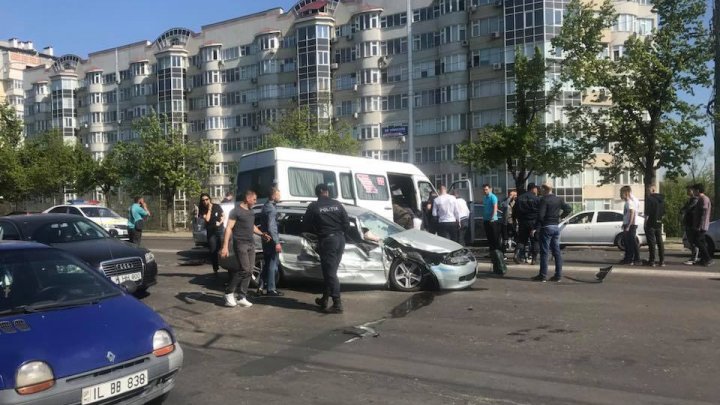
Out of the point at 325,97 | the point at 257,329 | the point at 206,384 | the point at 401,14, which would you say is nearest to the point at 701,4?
the point at 257,329

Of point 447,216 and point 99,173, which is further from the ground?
point 99,173

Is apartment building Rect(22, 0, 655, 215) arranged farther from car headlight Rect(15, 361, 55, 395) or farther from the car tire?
car headlight Rect(15, 361, 55, 395)

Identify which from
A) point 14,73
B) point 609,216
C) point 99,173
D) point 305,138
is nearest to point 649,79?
point 609,216

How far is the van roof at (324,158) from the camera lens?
44.4 ft

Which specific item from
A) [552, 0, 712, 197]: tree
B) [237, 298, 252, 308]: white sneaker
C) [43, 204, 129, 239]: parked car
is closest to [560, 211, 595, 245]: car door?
[552, 0, 712, 197]: tree

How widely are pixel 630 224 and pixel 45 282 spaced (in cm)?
1193

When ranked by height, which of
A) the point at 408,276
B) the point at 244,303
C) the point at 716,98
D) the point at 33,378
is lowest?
the point at 244,303

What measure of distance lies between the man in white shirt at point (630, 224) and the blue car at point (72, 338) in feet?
37.1

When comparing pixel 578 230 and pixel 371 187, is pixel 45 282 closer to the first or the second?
pixel 371 187

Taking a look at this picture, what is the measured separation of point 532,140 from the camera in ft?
94.5

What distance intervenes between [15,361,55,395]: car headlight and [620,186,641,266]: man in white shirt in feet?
39.8

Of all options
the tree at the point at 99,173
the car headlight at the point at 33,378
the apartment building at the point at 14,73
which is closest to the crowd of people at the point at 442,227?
the car headlight at the point at 33,378

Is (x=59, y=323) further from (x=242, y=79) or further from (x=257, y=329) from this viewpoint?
(x=242, y=79)

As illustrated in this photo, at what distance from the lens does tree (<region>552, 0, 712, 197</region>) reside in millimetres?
21547
